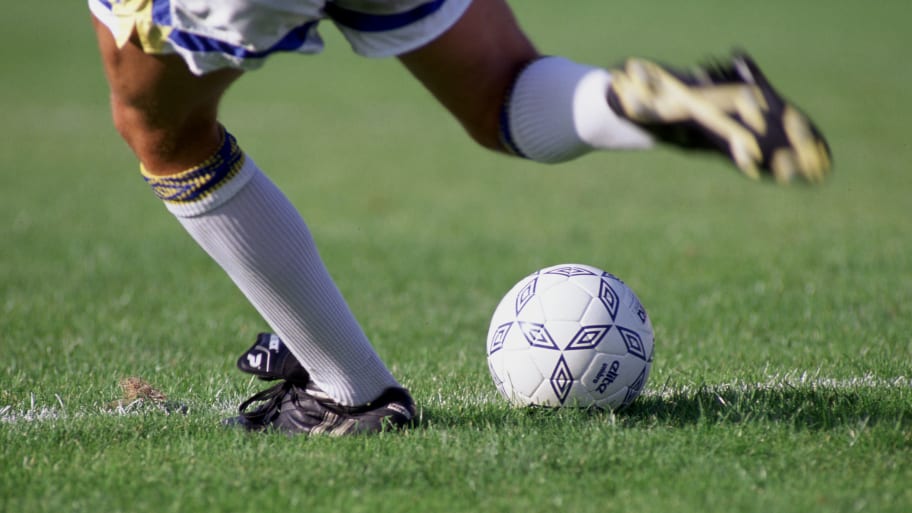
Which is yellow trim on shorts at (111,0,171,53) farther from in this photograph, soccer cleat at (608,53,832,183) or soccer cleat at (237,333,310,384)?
soccer cleat at (237,333,310,384)

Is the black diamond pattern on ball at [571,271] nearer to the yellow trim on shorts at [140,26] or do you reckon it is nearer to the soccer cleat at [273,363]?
the soccer cleat at [273,363]

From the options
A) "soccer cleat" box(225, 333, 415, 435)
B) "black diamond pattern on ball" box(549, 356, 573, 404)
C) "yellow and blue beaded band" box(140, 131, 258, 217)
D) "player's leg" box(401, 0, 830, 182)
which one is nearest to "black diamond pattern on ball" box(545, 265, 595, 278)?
"black diamond pattern on ball" box(549, 356, 573, 404)

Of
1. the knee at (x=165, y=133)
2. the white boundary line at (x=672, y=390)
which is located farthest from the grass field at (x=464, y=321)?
the knee at (x=165, y=133)

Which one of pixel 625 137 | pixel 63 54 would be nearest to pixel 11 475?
pixel 625 137

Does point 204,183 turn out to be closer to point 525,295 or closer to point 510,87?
point 510,87

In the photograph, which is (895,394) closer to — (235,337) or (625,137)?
(625,137)

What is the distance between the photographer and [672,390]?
13.3 ft

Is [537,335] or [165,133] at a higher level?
[165,133]

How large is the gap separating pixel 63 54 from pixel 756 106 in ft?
84.7

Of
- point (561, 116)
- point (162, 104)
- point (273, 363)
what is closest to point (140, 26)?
point (162, 104)

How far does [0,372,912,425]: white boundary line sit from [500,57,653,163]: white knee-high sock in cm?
138

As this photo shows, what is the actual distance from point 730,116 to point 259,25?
3.89 ft

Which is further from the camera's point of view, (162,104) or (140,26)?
(162,104)

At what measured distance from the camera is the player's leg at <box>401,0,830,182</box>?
2398 millimetres
